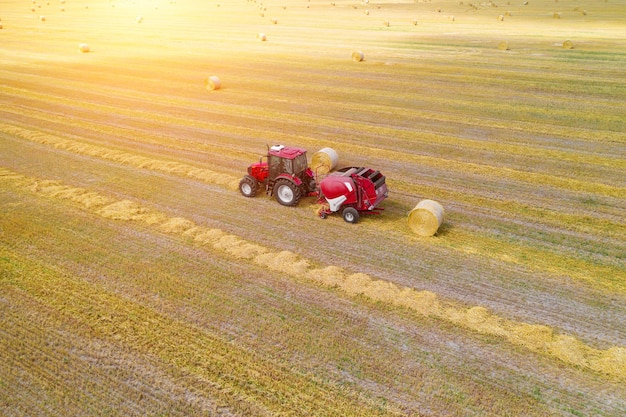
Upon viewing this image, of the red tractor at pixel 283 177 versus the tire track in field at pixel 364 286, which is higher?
the red tractor at pixel 283 177

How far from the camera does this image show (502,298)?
10047 millimetres

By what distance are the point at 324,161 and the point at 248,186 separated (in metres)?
3.28

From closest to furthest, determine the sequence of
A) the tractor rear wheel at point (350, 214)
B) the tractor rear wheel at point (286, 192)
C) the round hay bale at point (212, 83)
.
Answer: the tractor rear wheel at point (350, 214) < the tractor rear wheel at point (286, 192) < the round hay bale at point (212, 83)

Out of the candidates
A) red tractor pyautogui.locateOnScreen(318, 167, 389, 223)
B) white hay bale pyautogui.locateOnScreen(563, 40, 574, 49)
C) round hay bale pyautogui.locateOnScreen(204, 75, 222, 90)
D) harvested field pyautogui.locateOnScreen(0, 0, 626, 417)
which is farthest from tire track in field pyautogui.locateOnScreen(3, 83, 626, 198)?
white hay bale pyautogui.locateOnScreen(563, 40, 574, 49)

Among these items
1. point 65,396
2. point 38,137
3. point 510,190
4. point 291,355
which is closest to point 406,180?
point 510,190

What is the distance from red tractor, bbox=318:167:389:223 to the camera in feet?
42.4

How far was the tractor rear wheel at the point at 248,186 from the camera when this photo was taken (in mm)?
14734

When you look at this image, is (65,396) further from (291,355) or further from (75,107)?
(75,107)

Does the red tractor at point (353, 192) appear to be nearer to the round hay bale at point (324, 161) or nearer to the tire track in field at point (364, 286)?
the tire track in field at point (364, 286)

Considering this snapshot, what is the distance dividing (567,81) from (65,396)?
104 ft

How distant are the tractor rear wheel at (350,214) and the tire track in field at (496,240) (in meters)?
0.84

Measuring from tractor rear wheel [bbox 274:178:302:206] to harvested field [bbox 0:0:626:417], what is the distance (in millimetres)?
469

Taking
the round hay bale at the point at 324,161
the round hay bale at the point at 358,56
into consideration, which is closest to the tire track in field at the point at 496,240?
the round hay bale at the point at 324,161

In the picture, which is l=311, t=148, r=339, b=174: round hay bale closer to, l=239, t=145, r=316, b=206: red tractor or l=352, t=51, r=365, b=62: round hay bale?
l=239, t=145, r=316, b=206: red tractor
